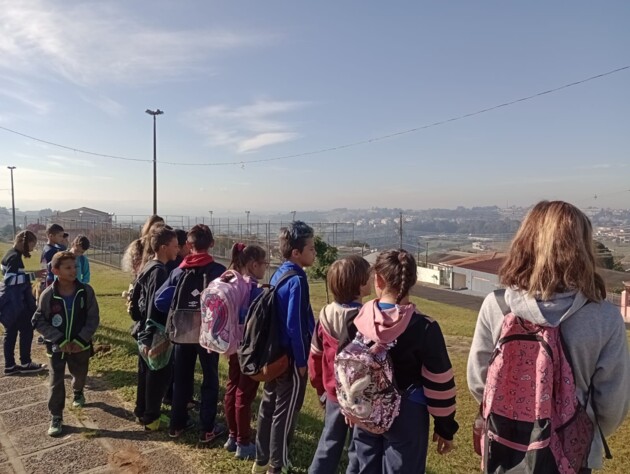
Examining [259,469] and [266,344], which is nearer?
[266,344]

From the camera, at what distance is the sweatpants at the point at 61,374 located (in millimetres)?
3771

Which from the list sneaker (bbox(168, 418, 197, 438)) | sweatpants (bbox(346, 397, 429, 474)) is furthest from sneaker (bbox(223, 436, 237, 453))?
sweatpants (bbox(346, 397, 429, 474))

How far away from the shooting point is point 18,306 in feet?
17.5

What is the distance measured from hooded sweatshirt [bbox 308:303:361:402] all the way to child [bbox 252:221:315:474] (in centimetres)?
19

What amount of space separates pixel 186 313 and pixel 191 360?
0.51 m

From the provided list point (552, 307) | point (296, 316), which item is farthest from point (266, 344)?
point (552, 307)

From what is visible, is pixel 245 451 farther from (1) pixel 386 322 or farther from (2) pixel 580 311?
(2) pixel 580 311

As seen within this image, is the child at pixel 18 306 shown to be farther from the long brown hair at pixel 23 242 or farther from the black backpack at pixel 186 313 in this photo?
the black backpack at pixel 186 313

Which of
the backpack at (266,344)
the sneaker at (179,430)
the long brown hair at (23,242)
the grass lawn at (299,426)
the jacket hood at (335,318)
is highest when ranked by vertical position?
the long brown hair at (23,242)

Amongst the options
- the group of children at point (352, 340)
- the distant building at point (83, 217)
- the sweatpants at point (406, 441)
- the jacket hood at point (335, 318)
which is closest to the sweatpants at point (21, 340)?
the group of children at point (352, 340)

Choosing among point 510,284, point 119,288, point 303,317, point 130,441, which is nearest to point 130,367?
point 130,441

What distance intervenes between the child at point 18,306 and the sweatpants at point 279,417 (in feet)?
11.3

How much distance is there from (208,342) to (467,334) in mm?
8699

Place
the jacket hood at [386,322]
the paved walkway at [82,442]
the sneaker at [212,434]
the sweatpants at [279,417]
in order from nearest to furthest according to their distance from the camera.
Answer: the jacket hood at [386,322] < the sweatpants at [279,417] < the paved walkway at [82,442] < the sneaker at [212,434]
